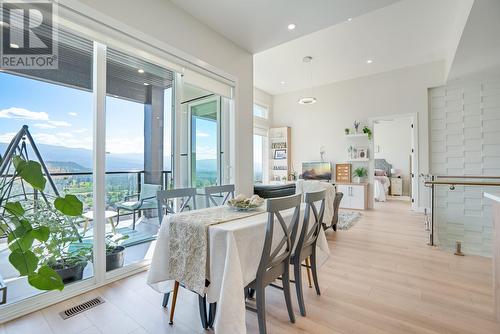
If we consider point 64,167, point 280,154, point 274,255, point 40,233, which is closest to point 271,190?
point 274,255

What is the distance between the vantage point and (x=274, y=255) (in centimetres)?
162

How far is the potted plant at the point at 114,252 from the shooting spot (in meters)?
2.49

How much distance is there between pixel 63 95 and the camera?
2.22m

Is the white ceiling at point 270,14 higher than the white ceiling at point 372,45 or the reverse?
the reverse

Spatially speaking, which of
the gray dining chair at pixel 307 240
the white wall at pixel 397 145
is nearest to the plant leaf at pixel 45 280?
the gray dining chair at pixel 307 240

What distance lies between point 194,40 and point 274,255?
2.90 meters

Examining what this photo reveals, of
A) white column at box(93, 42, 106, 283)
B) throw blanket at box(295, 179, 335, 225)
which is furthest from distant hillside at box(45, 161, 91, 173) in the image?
throw blanket at box(295, 179, 335, 225)

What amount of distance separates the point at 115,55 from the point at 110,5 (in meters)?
0.45

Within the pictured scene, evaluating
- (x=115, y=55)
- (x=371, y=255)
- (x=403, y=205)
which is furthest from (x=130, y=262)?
(x=403, y=205)

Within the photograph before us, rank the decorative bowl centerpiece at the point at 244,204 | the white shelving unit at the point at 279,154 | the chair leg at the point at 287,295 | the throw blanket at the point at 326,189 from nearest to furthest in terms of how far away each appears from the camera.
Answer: the chair leg at the point at 287,295 < the decorative bowl centerpiece at the point at 244,204 < the throw blanket at the point at 326,189 < the white shelving unit at the point at 279,154

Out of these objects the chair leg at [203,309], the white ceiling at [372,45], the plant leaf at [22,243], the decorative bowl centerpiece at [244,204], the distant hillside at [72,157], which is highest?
the white ceiling at [372,45]

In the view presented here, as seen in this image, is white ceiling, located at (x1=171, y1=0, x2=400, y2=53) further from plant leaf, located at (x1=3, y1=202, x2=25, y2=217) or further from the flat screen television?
the flat screen television

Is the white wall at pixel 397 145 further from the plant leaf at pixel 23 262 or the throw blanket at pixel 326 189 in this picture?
the plant leaf at pixel 23 262

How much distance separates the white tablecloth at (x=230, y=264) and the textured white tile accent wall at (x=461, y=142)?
12.1 ft
